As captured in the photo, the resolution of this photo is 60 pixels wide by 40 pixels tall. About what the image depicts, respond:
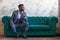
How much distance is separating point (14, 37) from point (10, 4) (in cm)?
128

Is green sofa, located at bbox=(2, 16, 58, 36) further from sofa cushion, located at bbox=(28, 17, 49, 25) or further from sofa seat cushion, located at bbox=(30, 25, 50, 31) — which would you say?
sofa cushion, located at bbox=(28, 17, 49, 25)

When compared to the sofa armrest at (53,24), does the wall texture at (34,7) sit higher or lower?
higher

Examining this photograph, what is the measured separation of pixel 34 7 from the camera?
614cm

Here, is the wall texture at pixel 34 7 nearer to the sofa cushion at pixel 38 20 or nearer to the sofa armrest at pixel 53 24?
the sofa cushion at pixel 38 20

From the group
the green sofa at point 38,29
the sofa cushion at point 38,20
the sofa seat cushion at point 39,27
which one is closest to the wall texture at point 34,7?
the sofa cushion at point 38,20

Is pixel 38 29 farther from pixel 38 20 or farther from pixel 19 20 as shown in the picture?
pixel 19 20

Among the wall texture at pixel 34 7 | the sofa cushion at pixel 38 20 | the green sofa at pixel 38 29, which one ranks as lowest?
the green sofa at pixel 38 29

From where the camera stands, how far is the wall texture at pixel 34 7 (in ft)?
19.9

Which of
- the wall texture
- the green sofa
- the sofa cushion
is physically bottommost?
the green sofa

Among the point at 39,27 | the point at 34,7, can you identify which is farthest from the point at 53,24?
the point at 34,7

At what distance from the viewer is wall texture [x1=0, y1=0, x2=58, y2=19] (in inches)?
239

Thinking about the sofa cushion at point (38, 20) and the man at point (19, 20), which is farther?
the sofa cushion at point (38, 20)

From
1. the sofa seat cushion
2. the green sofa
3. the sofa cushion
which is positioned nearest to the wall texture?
the sofa cushion

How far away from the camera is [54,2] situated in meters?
6.13
